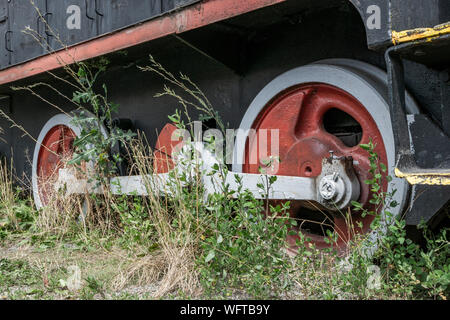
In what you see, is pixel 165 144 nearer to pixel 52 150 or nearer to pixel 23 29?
pixel 52 150

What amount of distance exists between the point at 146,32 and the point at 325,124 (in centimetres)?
128

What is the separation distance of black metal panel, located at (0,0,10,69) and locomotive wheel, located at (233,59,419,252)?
11.2 feet

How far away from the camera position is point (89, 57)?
11.6ft

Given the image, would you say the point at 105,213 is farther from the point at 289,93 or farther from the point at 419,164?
the point at 419,164

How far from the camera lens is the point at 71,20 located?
4.17 metres

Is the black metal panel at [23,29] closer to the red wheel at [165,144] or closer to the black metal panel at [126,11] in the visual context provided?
the black metal panel at [126,11]

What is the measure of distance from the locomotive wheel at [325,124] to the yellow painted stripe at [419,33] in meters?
0.52

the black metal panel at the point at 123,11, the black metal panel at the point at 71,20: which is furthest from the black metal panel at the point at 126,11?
the black metal panel at the point at 71,20

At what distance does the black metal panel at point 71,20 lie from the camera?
13.0 ft

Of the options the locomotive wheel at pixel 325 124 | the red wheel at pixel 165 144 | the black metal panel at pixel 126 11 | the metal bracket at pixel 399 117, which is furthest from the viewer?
the red wheel at pixel 165 144

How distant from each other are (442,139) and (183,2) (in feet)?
5.47

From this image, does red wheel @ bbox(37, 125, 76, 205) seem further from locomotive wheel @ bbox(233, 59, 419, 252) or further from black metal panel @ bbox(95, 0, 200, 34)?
locomotive wheel @ bbox(233, 59, 419, 252)

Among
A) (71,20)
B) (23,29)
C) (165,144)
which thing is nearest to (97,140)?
(165,144)

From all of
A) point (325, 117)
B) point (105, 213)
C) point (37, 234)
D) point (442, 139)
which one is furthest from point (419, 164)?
point (37, 234)
